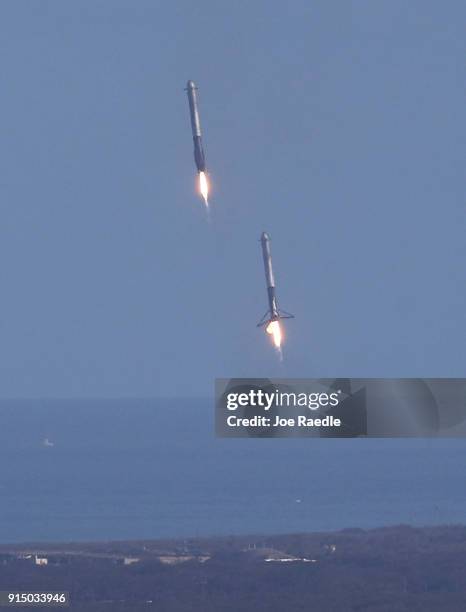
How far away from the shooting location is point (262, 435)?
147 ft

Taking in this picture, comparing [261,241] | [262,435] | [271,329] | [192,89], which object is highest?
[192,89]

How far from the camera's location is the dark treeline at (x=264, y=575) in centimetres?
9306

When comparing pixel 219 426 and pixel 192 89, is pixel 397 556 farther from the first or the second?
pixel 219 426

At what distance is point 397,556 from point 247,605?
26.8 m

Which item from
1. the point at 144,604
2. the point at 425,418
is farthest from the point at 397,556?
the point at 425,418

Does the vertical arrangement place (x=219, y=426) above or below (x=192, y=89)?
below
